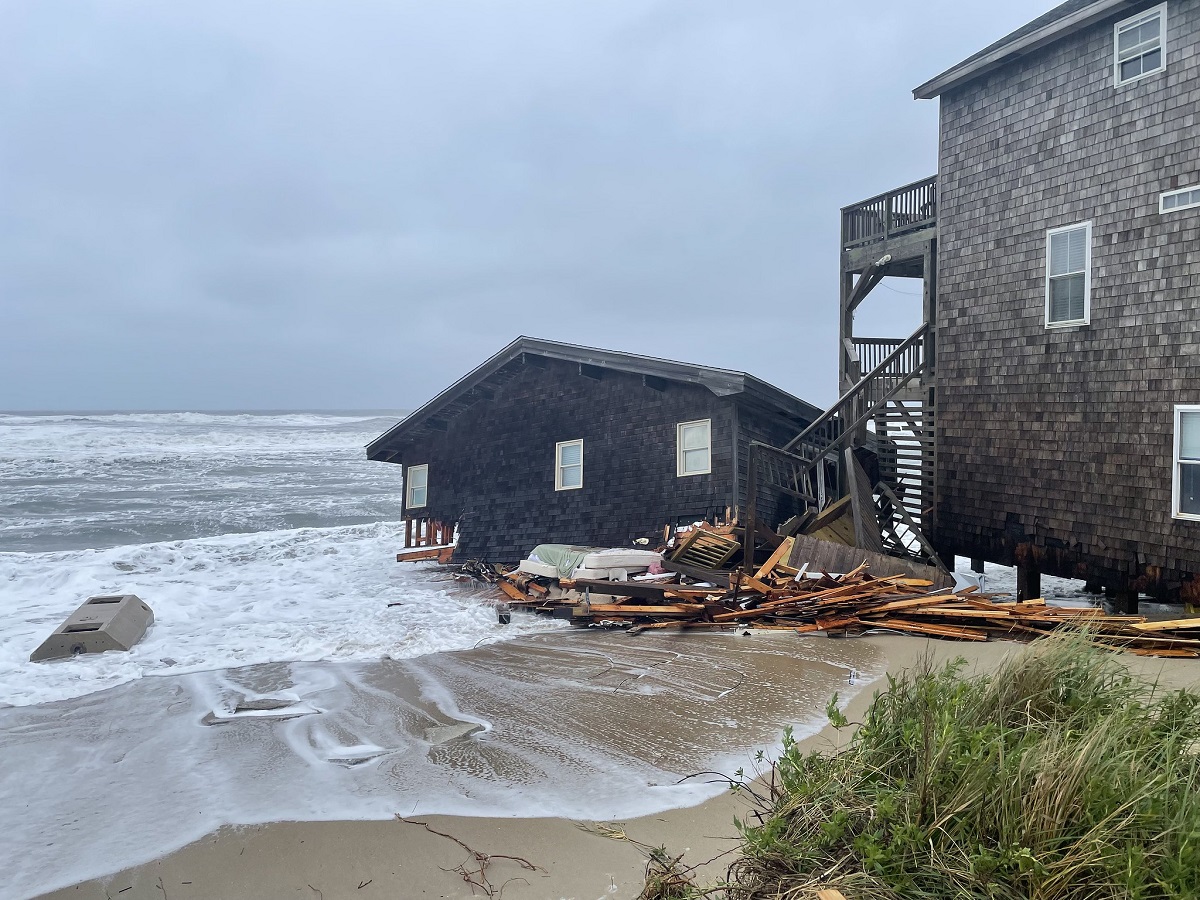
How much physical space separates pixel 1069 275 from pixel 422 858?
11.7 meters

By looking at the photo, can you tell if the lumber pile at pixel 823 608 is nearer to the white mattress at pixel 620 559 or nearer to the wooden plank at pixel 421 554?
the white mattress at pixel 620 559

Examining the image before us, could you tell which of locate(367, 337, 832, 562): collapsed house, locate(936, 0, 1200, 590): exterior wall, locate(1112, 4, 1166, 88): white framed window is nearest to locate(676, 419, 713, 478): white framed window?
locate(367, 337, 832, 562): collapsed house

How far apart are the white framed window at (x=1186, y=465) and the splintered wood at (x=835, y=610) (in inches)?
73.2

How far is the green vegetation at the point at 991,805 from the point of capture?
3180 mm

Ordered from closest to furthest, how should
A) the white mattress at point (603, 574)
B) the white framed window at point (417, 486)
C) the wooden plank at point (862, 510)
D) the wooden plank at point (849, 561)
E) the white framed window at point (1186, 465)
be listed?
1. the white framed window at point (1186, 465)
2. the wooden plank at point (849, 561)
3. the wooden plank at point (862, 510)
4. the white mattress at point (603, 574)
5. the white framed window at point (417, 486)

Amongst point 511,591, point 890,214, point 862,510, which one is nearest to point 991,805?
point 862,510

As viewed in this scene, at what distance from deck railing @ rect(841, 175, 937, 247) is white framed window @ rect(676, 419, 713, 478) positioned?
15.0ft

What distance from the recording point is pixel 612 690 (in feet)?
28.0

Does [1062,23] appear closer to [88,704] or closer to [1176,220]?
[1176,220]

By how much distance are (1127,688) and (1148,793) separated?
1.76 meters

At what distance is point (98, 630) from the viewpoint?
11875 millimetres

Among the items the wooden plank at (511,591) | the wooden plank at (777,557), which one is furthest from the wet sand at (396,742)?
the wooden plank at (511,591)

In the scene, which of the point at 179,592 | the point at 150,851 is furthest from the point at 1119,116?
the point at 179,592

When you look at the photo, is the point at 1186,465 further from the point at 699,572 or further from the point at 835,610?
the point at 699,572
